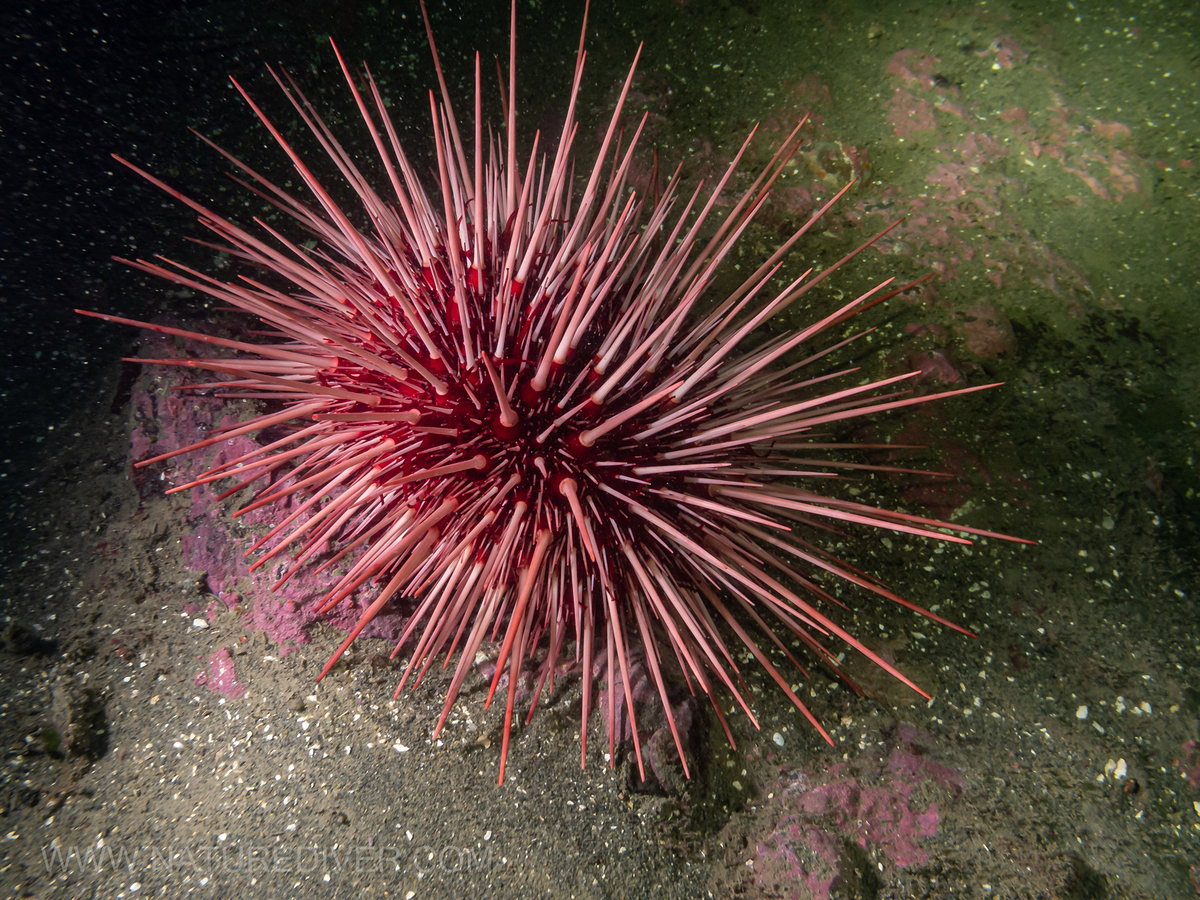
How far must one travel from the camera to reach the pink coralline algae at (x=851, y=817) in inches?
66.2

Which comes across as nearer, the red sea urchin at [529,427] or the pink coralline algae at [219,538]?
the red sea urchin at [529,427]

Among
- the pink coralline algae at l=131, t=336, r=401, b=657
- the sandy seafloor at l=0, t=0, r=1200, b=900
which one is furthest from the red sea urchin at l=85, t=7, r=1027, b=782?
the sandy seafloor at l=0, t=0, r=1200, b=900

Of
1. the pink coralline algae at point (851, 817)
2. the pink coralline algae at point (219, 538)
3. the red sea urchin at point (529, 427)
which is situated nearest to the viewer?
the red sea urchin at point (529, 427)

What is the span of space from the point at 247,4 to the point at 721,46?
1840mm

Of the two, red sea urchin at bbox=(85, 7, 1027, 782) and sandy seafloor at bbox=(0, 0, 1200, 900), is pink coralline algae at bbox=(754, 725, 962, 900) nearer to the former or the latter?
sandy seafloor at bbox=(0, 0, 1200, 900)

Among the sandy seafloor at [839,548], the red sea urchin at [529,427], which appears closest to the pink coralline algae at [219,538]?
the sandy seafloor at [839,548]

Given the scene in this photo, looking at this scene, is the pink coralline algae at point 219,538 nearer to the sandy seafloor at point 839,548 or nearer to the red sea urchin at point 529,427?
the sandy seafloor at point 839,548

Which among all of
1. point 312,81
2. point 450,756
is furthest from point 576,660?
point 312,81

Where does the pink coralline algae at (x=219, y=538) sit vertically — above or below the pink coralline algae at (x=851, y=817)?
above

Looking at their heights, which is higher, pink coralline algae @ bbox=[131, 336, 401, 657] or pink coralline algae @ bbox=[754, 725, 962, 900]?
pink coralline algae @ bbox=[131, 336, 401, 657]

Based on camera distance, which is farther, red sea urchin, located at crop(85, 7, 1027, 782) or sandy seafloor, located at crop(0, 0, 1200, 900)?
sandy seafloor, located at crop(0, 0, 1200, 900)

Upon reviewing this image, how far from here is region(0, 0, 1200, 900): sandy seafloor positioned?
1.72m

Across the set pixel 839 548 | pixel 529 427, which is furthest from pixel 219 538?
pixel 839 548

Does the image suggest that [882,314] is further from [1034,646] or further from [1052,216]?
[1034,646]
